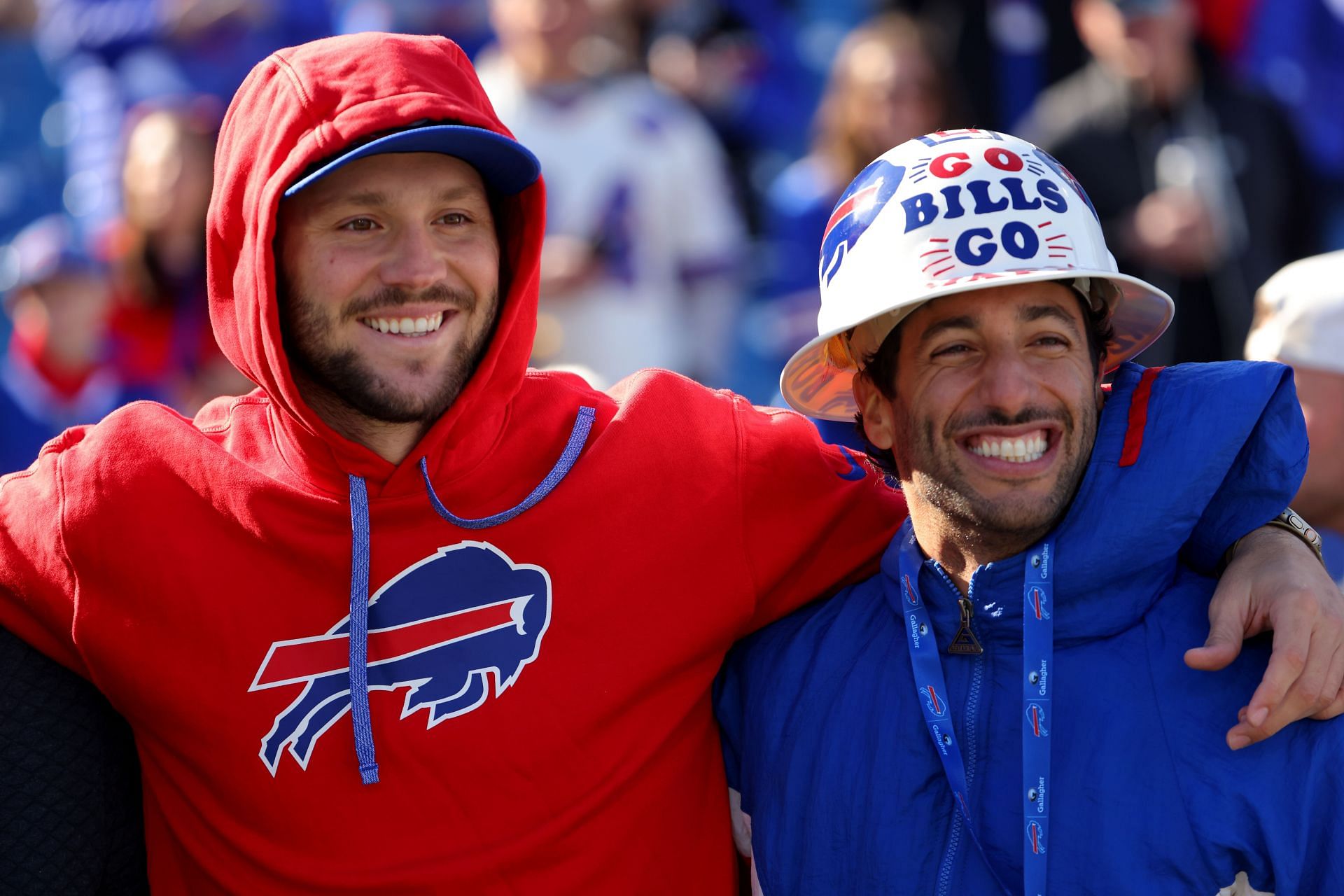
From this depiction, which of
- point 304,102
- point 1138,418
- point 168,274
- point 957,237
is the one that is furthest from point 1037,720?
point 168,274

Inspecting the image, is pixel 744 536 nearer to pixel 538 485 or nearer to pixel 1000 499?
pixel 538 485

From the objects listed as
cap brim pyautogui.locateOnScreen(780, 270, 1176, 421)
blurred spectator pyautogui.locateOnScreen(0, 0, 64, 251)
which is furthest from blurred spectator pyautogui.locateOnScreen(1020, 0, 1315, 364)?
blurred spectator pyautogui.locateOnScreen(0, 0, 64, 251)

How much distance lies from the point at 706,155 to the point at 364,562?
4.22 meters

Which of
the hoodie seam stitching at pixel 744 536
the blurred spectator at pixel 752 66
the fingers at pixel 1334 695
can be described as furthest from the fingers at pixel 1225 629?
the blurred spectator at pixel 752 66

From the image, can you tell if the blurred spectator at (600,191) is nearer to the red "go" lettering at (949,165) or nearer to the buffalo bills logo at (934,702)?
the red "go" lettering at (949,165)

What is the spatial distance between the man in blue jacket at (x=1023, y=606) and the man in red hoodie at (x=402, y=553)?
167mm

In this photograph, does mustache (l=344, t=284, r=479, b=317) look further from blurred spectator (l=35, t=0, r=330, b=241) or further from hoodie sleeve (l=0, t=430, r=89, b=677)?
blurred spectator (l=35, t=0, r=330, b=241)

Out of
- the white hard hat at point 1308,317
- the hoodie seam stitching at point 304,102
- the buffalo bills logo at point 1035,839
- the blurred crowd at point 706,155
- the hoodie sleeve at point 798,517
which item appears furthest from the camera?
the blurred crowd at point 706,155

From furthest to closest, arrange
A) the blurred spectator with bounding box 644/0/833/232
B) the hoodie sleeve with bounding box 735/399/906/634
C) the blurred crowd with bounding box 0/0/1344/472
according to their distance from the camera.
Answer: the blurred spectator with bounding box 644/0/833/232, the blurred crowd with bounding box 0/0/1344/472, the hoodie sleeve with bounding box 735/399/906/634

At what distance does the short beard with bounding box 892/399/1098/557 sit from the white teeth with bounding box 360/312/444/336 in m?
0.89

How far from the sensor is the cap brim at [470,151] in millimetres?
2846

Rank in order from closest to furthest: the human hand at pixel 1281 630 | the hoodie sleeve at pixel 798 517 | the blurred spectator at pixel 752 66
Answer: the human hand at pixel 1281 630 < the hoodie sleeve at pixel 798 517 < the blurred spectator at pixel 752 66

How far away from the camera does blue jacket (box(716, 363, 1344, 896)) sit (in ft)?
8.06

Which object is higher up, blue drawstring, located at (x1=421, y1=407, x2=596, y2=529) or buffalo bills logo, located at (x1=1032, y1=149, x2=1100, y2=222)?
buffalo bills logo, located at (x1=1032, y1=149, x2=1100, y2=222)
